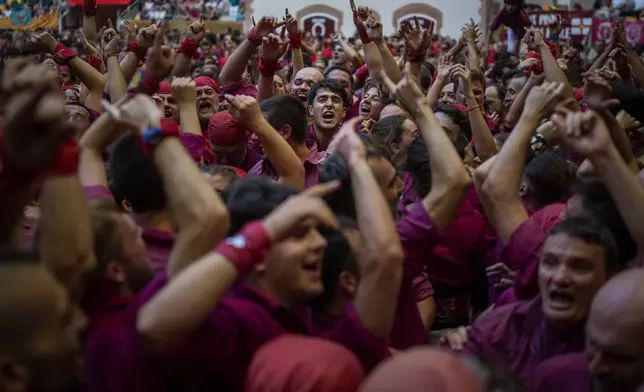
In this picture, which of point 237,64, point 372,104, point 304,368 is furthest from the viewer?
point 372,104

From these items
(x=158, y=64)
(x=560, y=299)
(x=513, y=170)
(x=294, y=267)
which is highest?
(x=158, y=64)

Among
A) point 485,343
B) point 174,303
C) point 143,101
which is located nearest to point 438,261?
point 485,343

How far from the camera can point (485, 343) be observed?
9.84ft

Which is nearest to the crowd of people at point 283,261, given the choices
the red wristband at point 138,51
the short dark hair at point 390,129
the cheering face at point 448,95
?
the short dark hair at point 390,129

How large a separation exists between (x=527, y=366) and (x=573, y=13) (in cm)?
1666

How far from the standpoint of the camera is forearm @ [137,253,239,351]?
7.02 feet

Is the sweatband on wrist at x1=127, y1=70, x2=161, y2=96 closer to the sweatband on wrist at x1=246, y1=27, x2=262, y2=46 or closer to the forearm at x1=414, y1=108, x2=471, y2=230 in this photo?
the forearm at x1=414, y1=108, x2=471, y2=230

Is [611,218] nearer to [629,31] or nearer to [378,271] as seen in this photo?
[378,271]

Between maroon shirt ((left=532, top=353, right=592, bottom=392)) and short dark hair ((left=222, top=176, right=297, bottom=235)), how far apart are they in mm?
873

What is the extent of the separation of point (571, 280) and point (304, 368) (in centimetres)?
110

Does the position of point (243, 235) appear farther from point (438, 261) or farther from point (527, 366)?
point (438, 261)

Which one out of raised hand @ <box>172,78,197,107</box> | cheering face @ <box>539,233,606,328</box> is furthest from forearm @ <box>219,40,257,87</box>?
cheering face @ <box>539,233,606,328</box>

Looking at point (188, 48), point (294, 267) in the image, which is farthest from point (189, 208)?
point (188, 48)

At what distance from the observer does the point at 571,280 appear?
287cm
